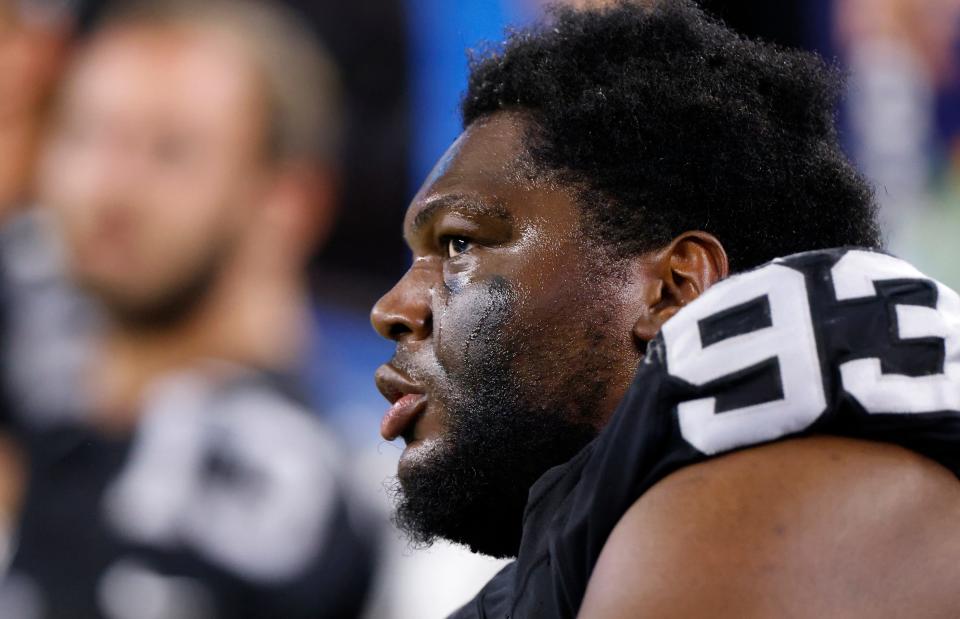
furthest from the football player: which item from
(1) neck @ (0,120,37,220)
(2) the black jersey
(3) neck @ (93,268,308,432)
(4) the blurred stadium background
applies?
(1) neck @ (0,120,37,220)

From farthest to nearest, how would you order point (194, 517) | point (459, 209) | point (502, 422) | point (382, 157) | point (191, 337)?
point (382, 157), point (191, 337), point (194, 517), point (459, 209), point (502, 422)

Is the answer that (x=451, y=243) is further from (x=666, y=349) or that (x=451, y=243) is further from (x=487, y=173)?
(x=666, y=349)

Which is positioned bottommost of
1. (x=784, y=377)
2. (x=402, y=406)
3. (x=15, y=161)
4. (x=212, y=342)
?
(x=212, y=342)

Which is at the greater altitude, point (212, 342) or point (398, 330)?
point (398, 330)

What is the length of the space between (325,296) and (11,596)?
3.18 feet

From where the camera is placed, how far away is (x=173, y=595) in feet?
8.99

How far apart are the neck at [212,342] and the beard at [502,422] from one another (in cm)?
152

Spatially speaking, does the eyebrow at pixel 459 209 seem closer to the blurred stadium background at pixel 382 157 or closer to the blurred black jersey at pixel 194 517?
the blurred stadium background at pixel 382 157

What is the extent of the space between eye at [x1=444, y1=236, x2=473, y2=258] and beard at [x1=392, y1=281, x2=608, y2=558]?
0.29 feet

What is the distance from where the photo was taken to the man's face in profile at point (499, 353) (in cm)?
146

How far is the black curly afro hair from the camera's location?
1.52 metres

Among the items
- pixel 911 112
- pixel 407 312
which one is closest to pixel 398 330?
pixel 407 312

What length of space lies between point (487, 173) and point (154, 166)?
1.66 meters

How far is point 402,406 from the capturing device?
153 centimetres
